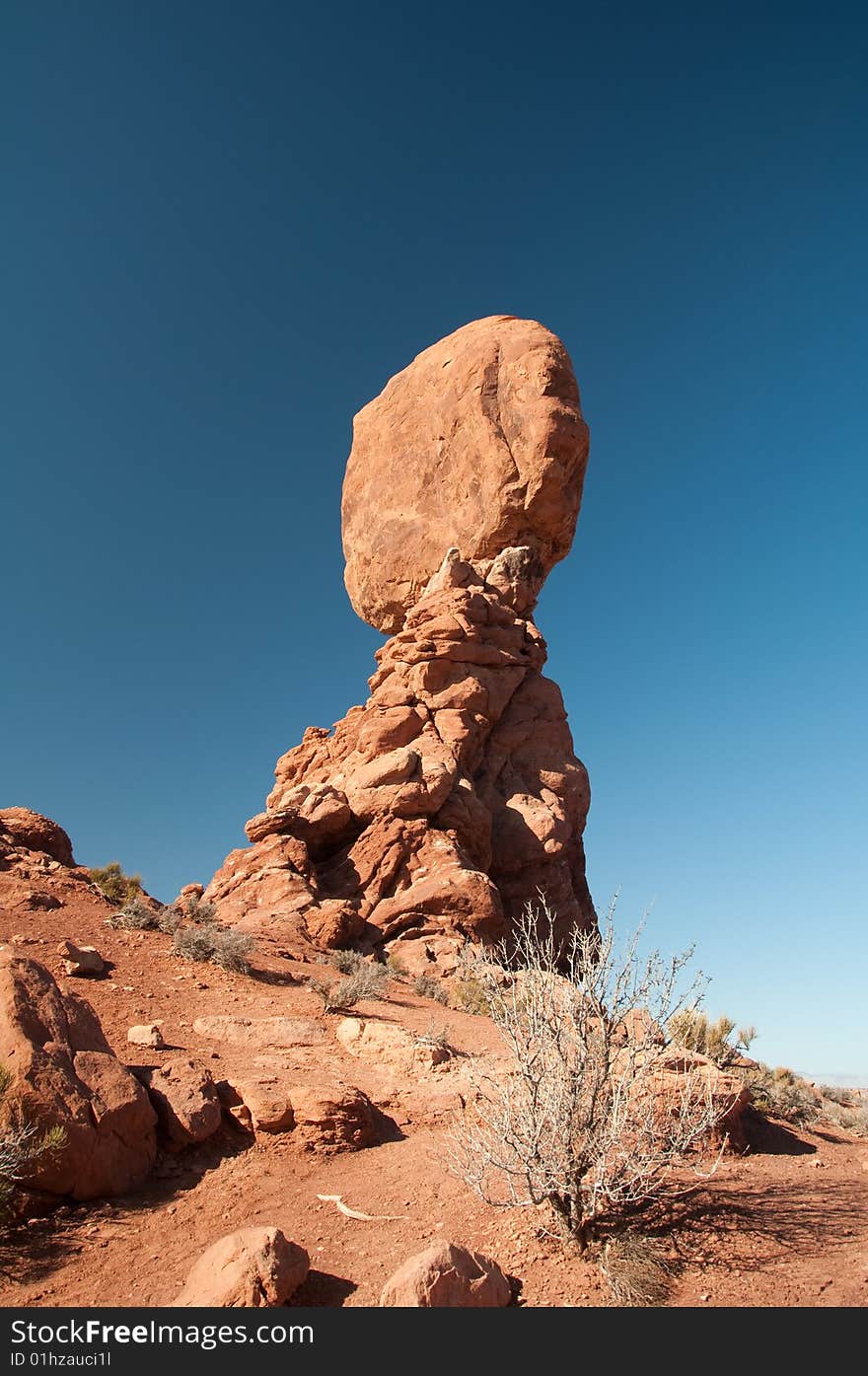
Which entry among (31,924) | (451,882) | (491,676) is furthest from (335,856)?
(31,924)

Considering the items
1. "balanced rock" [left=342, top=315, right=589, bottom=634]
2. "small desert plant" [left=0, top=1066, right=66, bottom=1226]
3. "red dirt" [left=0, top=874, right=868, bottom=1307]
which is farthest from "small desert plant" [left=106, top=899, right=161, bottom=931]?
"balanced rock" [left=342, top=315, right=589, bottom=634]

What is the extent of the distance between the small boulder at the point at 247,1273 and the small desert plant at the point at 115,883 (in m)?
11.7

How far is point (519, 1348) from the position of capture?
3.93 metres

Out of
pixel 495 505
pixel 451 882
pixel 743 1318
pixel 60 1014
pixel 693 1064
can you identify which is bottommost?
pixel 743 1318

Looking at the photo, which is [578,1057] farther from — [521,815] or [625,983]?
[521,815]

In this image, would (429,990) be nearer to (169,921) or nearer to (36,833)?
(169,921)

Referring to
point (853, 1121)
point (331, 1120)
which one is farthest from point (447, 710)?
point (331, 1120)

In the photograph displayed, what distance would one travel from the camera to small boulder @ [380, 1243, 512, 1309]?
403 centimetres

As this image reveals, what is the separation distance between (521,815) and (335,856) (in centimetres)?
583

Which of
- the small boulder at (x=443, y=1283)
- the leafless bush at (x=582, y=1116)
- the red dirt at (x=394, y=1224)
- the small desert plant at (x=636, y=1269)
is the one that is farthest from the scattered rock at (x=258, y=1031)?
the small boulder at (x=443, y=1283)

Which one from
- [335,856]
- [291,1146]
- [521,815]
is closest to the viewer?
[291,1146]

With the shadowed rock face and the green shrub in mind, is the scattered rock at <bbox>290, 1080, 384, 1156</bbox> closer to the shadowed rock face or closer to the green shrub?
the green shrub

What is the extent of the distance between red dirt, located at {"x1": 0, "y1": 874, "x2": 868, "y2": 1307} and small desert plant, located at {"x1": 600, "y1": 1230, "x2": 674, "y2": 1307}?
95 millimetres

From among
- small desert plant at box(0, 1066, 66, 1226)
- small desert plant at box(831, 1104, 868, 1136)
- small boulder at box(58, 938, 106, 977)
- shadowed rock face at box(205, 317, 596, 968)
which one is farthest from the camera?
shadowed rock face at box(205, 317, 596, 968)
